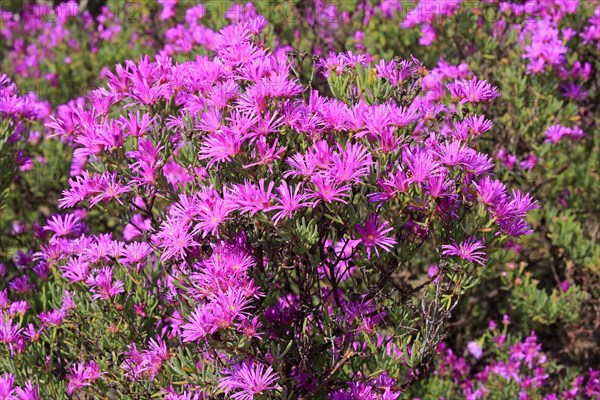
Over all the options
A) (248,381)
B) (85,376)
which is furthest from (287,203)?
(85,376)

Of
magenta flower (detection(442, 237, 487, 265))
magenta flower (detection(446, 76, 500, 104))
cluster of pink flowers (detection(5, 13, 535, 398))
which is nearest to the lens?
cluster of pink flowers (detection(5, 13, 535, 398))

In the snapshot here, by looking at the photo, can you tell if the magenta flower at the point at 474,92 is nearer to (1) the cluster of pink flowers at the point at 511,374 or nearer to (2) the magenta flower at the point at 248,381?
(2) the magenta flower at the point at 248,381

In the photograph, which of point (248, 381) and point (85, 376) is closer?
point (248, 381)

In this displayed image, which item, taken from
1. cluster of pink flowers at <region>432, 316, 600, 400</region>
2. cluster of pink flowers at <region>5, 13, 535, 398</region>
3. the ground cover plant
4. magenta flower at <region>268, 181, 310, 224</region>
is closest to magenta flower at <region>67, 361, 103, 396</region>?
the ground cover plant

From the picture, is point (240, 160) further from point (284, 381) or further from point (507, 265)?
point (507, 265)

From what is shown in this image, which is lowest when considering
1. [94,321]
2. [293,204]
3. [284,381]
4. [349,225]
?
[94,321]

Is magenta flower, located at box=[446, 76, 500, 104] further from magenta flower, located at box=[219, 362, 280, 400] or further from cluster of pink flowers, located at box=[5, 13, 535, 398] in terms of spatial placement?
magenta flower, located at box=[219, 362, 280, 400]

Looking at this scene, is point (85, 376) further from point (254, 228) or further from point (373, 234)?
point (373, 234)

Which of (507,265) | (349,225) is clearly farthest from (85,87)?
(349,225)

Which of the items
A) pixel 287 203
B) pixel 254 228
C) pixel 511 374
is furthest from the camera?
pixel 511 374
